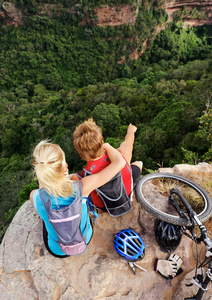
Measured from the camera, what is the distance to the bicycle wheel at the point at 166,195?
272 centimetres

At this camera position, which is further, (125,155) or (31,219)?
(31,219)

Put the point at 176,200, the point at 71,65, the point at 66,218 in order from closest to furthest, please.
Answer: the point at 66,218
the point at 176,200
the point at 71,65

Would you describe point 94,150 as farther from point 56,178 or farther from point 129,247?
point 129,247

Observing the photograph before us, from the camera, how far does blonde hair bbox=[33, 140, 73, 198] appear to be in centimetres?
163

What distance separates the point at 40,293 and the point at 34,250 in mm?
638

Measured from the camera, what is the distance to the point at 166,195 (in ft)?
10.8

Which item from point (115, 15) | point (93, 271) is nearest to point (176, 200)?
point (93, 271)

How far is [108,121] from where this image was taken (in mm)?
20875

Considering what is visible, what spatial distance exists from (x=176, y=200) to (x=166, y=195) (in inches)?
11.5

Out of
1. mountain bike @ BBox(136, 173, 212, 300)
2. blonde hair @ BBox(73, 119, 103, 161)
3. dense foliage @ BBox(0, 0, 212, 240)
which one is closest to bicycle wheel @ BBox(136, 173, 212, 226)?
mountain bike @ BBox(136, 173, 212, 300)

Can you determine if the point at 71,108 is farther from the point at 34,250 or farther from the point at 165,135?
the point at 34,250

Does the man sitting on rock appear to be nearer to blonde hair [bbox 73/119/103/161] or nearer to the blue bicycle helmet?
blonde hair [bbox 73/119/103/161]

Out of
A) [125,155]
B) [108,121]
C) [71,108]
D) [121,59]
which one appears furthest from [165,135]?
[121,59]

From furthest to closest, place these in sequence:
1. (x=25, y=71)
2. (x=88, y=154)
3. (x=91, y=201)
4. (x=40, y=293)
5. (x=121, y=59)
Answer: (x=121, y=59)
(x=25, y=71)
(x=91, y=201)
(x=40, y=293)
(x=88, y=154)
